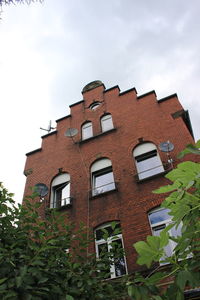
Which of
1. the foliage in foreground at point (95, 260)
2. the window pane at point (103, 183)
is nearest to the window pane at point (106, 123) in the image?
the window pane at point (103, 183)

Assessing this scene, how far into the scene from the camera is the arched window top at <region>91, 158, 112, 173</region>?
1220cm

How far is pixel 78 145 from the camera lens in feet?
45.0

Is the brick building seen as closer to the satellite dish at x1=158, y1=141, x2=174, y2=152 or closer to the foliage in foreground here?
the satellite dish at x1=158, y1=141, x2=174, y2=152

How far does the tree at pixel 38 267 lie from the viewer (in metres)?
3.24

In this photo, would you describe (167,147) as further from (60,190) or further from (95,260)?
(95,260)

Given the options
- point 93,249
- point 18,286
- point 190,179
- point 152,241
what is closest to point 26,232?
point 18,286

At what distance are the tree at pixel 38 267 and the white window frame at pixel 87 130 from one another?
9160 mm

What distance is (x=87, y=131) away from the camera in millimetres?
14656

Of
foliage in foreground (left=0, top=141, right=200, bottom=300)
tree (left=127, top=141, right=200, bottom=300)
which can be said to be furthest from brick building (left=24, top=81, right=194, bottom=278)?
tree (left=127, top=141, right=200, bottom=300)

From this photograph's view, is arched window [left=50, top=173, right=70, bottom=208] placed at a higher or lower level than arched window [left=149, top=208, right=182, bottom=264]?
higher

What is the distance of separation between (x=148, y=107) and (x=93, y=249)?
7446mm

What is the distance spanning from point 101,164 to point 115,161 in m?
0.80

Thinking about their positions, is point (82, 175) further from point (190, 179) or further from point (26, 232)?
point (190, 179)

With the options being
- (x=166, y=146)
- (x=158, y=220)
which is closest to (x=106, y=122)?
(x=166, y=146)
